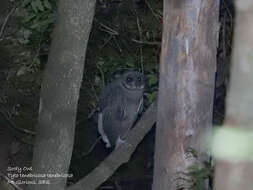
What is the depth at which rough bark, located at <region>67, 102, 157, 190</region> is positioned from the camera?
3.27 metres

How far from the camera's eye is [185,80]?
284cm

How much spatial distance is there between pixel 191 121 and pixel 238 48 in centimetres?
175

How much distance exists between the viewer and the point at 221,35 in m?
4.08

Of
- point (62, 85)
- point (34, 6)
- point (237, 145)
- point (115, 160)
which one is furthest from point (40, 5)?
point (237, 145)

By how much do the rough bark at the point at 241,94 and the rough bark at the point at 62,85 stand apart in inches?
68.0

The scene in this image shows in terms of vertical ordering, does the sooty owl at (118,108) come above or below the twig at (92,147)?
above

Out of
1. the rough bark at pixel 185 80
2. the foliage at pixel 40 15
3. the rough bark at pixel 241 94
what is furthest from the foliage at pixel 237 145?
the foliage at pixel 40 15

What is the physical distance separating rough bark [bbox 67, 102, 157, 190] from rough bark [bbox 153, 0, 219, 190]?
0.52 metres

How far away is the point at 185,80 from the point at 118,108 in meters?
2.23

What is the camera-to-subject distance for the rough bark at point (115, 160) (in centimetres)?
327

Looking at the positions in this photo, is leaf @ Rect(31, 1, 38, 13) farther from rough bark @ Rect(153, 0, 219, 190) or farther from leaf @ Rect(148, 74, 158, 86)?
rough bark @ Rect(153, 0, 219, 190)

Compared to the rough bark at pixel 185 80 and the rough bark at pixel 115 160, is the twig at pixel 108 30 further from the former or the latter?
the rough bark at pixel 185 80

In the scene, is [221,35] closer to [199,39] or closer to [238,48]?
[199,39]

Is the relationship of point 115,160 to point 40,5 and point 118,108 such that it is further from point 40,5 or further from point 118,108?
point 40,5
